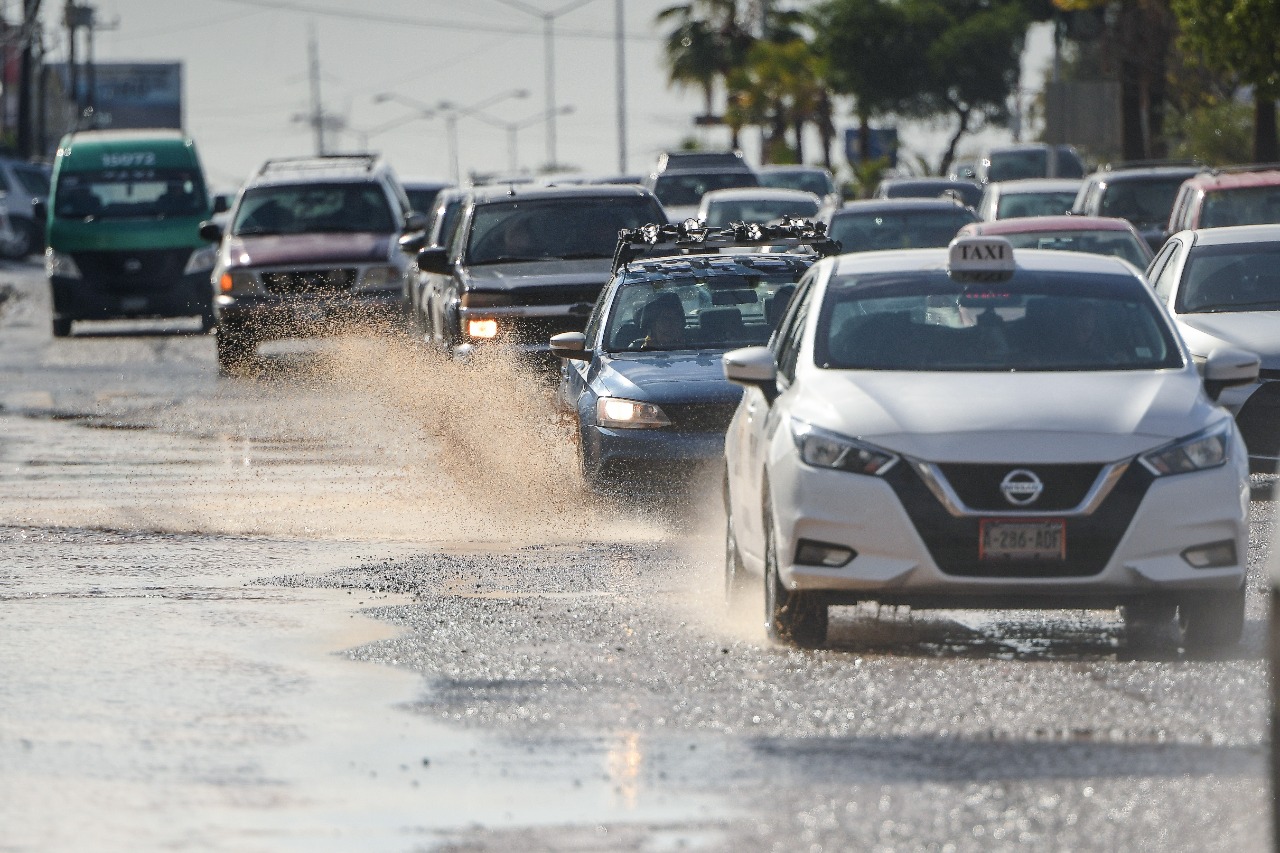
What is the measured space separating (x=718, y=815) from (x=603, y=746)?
3.25 ft

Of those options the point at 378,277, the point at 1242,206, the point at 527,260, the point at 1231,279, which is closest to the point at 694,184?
the point at 378,277

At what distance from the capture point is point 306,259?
26500 mm

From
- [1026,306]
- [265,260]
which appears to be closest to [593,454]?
[1026,306]

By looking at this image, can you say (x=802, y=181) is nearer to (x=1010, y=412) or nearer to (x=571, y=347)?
(x=571, y=347)

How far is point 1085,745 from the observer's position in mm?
7305

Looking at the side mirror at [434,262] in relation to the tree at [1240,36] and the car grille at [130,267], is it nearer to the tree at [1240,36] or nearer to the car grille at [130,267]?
the car grille at [130,267]

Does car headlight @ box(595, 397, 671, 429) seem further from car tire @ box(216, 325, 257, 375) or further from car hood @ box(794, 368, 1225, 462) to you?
car tire @ box(216, 325, 257, 375)

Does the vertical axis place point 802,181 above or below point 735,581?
below

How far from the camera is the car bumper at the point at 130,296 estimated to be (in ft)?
105

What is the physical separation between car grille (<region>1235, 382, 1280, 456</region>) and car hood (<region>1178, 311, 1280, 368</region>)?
166 mm

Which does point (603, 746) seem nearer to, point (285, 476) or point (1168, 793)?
point (1168, 793)

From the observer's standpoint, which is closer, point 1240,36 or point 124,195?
point 124,195

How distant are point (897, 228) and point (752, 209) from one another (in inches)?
270

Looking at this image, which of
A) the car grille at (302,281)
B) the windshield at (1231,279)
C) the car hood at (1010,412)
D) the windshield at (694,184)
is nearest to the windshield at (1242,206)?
the windshield at (1231,279)
